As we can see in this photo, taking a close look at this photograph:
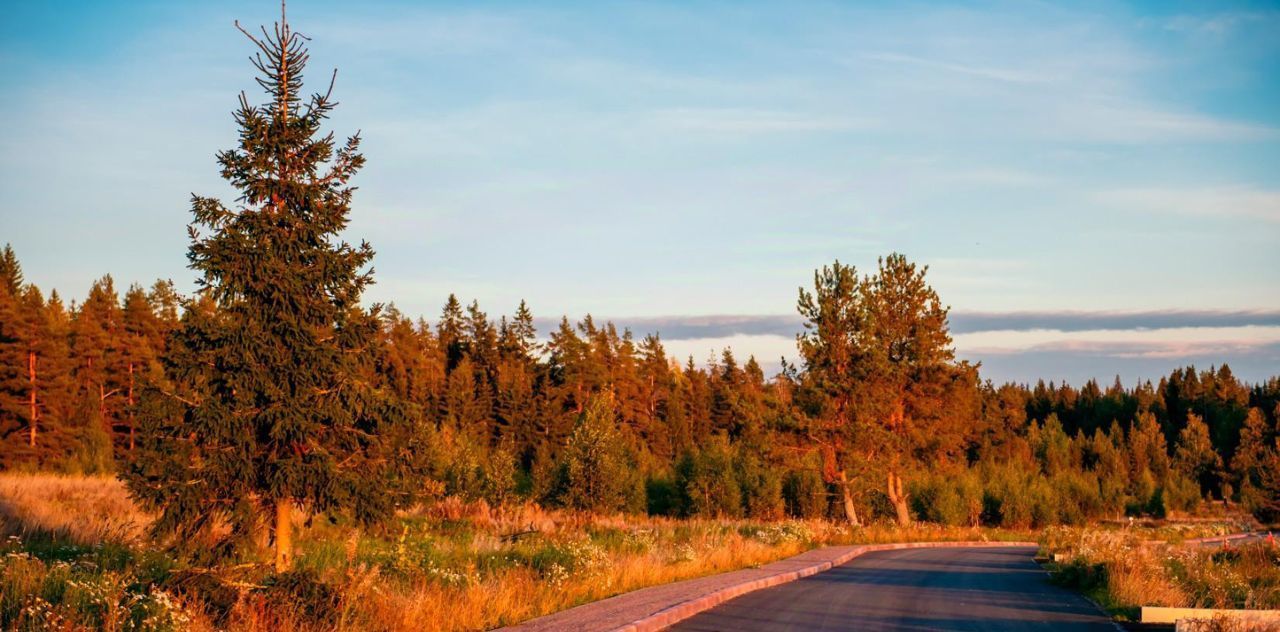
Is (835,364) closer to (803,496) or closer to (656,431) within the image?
(803,496)

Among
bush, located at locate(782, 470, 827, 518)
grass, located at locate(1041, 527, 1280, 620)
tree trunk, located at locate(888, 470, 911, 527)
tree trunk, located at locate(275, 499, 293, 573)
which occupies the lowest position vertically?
bush, located at locate(782, 470, 827, 518)

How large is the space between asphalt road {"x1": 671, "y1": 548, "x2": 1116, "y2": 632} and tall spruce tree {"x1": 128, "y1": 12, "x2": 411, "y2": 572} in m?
5.43

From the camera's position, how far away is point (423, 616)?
467 inches

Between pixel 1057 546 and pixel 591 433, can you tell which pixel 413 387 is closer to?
pixel 591 433

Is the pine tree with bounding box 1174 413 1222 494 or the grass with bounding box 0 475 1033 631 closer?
the grass with bounding box 0 475 1033 631

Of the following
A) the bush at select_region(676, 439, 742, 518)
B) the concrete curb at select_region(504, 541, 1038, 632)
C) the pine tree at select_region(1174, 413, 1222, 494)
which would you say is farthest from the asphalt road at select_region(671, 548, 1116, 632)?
the pine tree at select_region(1174, 413, 1222, 494)

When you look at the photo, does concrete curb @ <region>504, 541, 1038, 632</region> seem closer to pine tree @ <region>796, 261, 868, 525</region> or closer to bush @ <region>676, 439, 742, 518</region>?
pine tree @ <region>796, 261, 868, 525</region>

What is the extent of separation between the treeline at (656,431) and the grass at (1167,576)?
1203 cm

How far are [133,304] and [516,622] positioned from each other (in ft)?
264

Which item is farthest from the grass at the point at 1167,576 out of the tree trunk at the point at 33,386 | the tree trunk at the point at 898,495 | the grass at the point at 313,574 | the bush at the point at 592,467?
the tree trunk at the point at 33,386

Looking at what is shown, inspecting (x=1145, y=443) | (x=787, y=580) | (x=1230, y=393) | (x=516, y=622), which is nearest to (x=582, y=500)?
(x=787, y=580)

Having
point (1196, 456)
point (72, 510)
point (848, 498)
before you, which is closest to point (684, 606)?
point (72, 510)

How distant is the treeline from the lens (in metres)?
51.3

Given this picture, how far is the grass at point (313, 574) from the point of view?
10.7m
